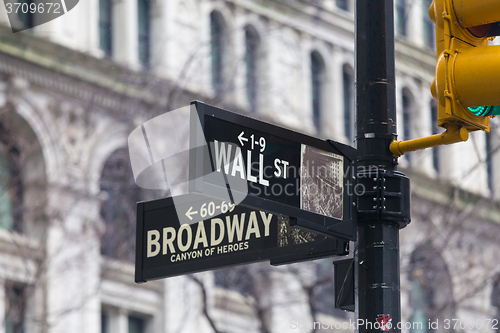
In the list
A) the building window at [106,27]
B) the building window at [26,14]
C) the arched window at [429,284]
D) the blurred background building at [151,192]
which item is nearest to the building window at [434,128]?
the blurred background building at [151,192]

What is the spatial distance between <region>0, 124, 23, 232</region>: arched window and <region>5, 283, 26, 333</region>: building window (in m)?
1.33

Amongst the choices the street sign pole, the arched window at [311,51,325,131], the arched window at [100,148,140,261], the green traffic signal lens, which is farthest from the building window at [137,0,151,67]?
the green traffic signal lens

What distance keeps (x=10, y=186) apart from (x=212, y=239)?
13211 mm

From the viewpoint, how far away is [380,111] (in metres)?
5.15

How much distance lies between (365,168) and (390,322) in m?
0.82

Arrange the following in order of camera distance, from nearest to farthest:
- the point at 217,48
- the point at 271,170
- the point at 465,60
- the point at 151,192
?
the point at 465,60 → the point at 271,170 → the point at 151,192 → the point at 217,48

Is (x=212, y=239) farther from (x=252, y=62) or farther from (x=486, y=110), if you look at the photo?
(x=252, y=62)

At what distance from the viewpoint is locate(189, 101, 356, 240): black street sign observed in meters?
4.18

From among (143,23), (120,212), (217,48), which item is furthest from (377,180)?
(143,23)

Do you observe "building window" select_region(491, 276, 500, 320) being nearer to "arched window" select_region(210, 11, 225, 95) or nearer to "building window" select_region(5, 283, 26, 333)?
"arched window" select_region(210, 11, 225, 95)

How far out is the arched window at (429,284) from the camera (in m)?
17.4

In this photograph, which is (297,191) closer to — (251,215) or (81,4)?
(251,215)

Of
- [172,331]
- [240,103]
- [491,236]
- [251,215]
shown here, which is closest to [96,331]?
[172,331]

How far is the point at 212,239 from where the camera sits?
522 cm
